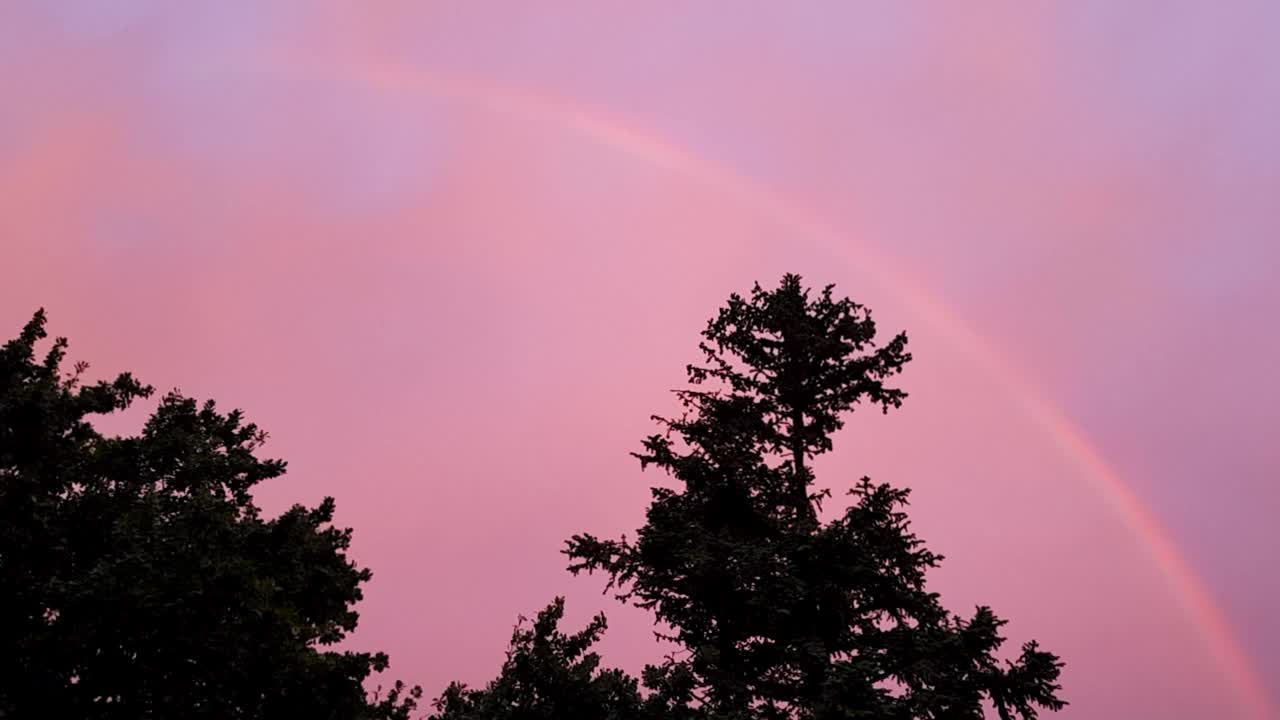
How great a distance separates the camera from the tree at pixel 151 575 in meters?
17.5

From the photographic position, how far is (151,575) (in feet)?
55.8

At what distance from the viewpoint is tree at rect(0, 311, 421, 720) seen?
691 inches

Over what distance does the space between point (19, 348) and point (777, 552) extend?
19.8m

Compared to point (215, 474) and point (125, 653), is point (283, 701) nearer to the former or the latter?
point (125, 653)

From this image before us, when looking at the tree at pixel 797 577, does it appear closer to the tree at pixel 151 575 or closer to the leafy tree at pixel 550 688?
the leafy tree at pixel 550 688

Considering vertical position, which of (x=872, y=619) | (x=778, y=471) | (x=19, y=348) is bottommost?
(x=872, y=619)

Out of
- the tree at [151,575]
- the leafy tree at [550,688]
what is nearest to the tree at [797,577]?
the leafy tree at [550,688]

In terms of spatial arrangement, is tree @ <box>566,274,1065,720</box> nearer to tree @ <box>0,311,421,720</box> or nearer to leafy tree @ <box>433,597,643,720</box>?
leafy tree @ <box>433,597,643,720</box>

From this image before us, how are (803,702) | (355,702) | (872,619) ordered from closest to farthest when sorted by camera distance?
(803,702) → (872,619) → (355,702)

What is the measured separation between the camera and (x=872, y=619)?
1598 centimetres

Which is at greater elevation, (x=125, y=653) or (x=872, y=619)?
(x=872, y=619)

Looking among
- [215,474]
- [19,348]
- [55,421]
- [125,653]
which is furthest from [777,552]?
[19,348]

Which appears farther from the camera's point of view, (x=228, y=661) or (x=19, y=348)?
(x=19, y=348)

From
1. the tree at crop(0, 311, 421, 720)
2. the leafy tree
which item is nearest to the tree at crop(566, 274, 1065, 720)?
the leafy tree
